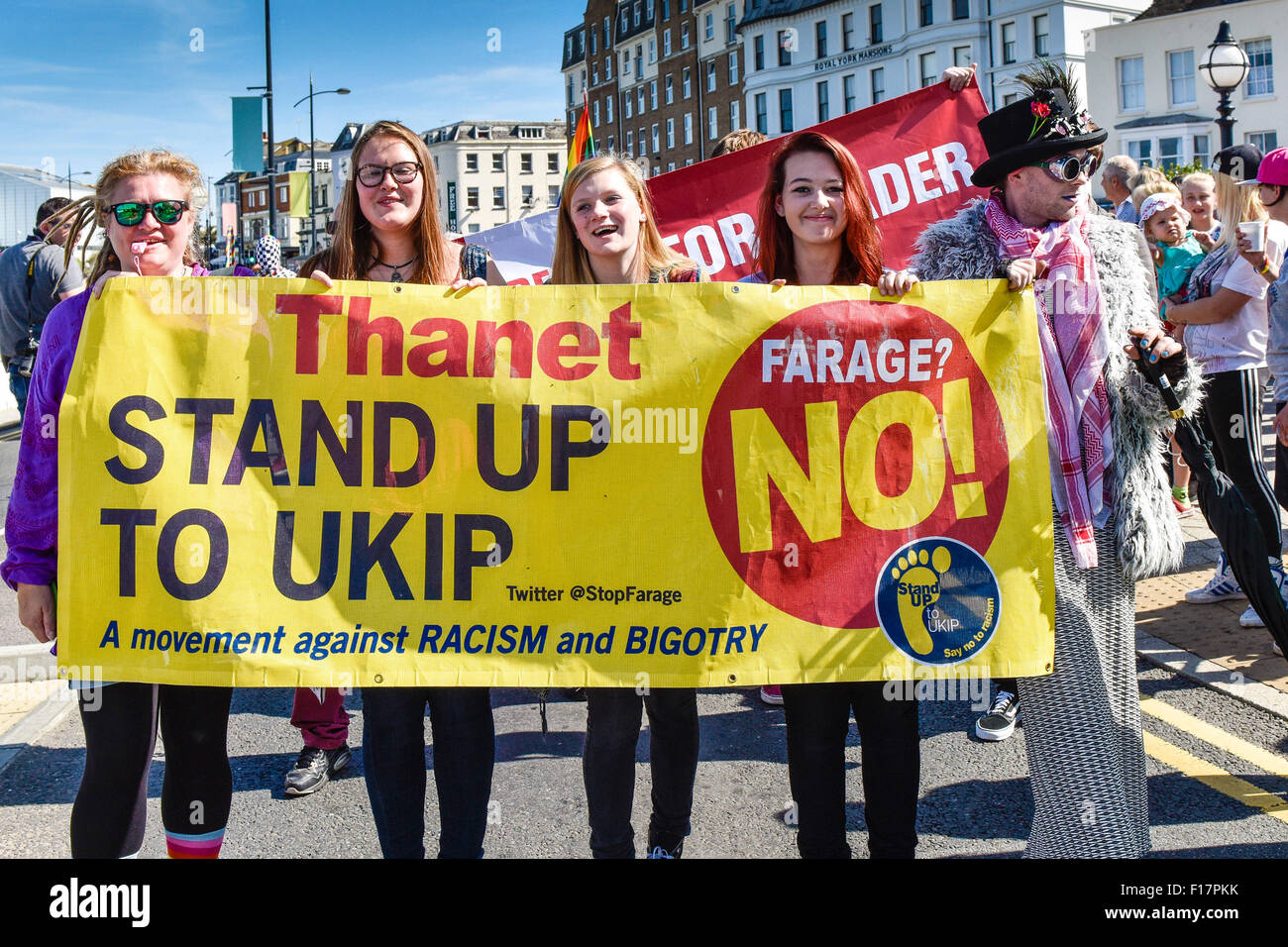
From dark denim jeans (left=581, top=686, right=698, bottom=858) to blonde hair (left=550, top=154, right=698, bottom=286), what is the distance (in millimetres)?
1248

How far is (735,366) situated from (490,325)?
0.68 m

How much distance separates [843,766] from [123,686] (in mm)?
1877

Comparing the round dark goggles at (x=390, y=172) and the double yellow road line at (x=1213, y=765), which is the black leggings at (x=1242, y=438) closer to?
the double yellow road line at (x=1213, y=765)

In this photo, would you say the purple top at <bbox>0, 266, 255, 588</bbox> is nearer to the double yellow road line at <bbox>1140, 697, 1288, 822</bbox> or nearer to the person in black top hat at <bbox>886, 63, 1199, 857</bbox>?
the person in black top hat at <bbox>886, 63, 1199, 857</bbox>

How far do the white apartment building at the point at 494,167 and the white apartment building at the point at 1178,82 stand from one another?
51.4m

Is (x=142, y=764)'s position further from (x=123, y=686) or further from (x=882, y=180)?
(x=882, y=180)

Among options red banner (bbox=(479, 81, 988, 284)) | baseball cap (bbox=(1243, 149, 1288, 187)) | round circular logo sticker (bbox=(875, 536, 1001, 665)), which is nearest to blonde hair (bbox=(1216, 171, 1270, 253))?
baseball cap (bbox=(1243, 149, 1288, 187))

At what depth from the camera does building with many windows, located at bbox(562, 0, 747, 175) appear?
6644 centimetres

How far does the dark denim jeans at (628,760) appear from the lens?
10.1 ft

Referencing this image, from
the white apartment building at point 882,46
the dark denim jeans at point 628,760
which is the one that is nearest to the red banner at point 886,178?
the dark denim jeans at point 628,760

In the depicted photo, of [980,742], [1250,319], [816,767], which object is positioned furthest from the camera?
[1250,319]

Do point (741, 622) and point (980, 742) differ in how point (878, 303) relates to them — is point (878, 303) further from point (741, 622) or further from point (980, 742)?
point (980, 742)

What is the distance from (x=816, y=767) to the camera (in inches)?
117
